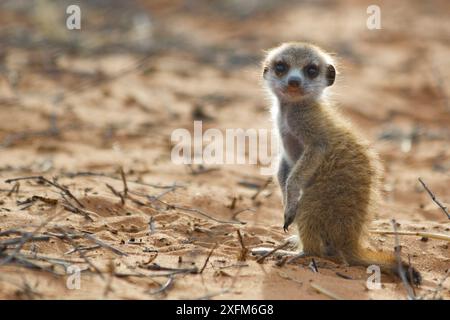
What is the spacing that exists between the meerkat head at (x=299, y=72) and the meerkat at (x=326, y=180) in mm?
13

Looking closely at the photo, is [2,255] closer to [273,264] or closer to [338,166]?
[273,264]

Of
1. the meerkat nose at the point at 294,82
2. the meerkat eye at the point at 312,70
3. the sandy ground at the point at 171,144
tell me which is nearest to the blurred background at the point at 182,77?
the sandy ground at the point at 171,144

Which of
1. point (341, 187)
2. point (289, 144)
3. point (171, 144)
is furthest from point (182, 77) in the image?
point (341, 187)

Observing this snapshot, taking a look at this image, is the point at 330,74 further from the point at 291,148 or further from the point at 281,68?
the point at 291,148

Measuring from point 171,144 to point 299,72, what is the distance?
7.90ft

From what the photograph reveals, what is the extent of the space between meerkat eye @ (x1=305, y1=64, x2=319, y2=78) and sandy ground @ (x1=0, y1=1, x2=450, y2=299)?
77 cm

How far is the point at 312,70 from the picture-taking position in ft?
16.6

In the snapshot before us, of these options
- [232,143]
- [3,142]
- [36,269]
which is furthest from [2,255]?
[232,143]

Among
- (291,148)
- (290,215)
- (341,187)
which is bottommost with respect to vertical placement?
(290,215)

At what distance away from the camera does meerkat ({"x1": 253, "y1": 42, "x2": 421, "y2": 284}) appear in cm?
396

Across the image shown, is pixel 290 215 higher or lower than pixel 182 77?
lower

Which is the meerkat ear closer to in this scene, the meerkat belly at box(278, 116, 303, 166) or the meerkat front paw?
the meerkat belly at box(278, 116, 303, 166)

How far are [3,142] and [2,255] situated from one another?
3620mm

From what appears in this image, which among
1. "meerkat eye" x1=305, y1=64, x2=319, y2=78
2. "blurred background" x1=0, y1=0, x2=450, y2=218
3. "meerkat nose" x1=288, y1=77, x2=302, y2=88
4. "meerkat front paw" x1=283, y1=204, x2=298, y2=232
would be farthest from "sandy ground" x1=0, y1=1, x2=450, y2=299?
"meerkat nose" x1=288, y1=77, x2=302, y2=88
